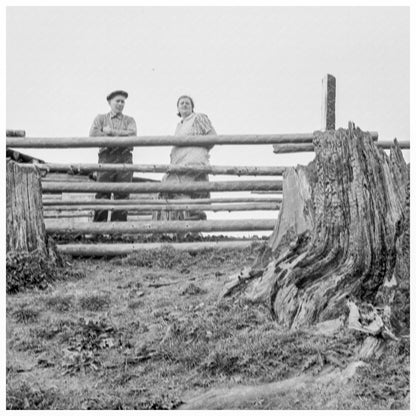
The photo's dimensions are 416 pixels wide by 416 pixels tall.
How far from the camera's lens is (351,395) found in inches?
192

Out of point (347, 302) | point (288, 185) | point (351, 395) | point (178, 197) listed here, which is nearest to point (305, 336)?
point (347, 302)

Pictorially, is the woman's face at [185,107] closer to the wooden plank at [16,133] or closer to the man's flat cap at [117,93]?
the man's flat cap at [117,93]

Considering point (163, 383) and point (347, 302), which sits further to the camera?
point (347, 302)

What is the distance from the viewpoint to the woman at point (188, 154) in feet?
34.5

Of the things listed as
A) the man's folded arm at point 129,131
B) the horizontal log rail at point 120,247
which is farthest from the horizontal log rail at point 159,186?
the man's folded arm at point 129,131

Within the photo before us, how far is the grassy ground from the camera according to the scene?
16.5 feet

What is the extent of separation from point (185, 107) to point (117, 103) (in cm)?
96

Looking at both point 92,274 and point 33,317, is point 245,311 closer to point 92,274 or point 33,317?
point 33,317

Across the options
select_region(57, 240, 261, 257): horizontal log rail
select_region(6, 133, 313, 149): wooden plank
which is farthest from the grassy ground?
select_region(6, 133, 313, 149): wooden plank

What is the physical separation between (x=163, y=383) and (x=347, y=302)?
4.86ft

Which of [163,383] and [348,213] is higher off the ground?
[348,213]

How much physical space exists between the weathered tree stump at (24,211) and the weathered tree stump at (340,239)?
249cm

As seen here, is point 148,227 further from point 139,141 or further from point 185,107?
point 185,107

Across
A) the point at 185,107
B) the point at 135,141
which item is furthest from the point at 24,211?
the point at 185,107
